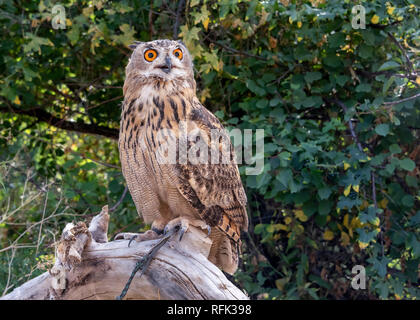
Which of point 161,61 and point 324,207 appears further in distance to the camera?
point 324,207

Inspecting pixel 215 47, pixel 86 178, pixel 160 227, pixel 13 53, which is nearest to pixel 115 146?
pixel 86 178

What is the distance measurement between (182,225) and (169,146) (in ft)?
1.12

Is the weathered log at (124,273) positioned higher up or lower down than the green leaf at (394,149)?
lower down

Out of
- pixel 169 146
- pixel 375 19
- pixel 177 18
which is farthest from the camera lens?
pixel 177 18

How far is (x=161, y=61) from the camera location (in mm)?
2215

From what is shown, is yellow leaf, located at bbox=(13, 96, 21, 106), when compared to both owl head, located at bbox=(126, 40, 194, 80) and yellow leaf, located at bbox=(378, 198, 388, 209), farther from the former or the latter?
Result: yellow leaf, located at bbox=(378, 198, 388, 209)

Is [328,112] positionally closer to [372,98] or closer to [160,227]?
[372,98]

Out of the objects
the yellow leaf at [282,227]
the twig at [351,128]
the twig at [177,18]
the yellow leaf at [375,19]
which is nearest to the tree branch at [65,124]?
the twig at [177,18]

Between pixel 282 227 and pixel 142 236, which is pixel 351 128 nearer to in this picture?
pixel 282 227

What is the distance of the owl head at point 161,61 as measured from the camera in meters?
2.22

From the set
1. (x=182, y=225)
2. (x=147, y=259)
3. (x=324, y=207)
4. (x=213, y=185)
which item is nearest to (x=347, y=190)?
(x=324, y=207)

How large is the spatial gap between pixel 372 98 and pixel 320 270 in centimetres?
128

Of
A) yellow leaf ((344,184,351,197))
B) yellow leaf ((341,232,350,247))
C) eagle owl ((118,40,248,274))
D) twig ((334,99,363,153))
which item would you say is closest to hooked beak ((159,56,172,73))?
eagle owl ((118,40,248,274))

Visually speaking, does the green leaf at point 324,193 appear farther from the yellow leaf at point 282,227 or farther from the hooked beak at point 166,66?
the hooked beak at point 166,66
